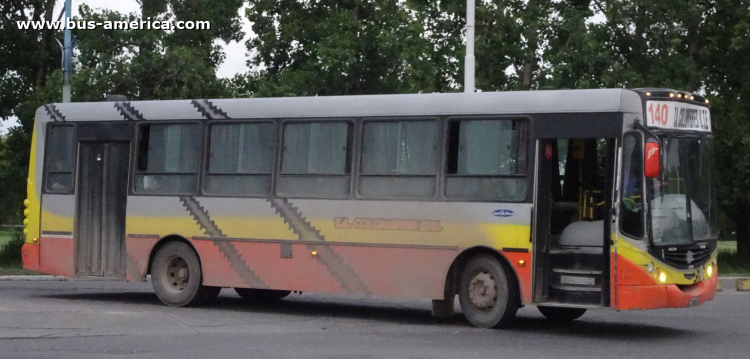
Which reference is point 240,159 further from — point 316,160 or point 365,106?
point 365,106

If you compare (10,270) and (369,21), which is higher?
(369,21)

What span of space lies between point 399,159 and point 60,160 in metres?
5.78

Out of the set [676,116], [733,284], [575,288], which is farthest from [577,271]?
[733,284]

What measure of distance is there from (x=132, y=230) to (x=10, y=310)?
2373 millimetres

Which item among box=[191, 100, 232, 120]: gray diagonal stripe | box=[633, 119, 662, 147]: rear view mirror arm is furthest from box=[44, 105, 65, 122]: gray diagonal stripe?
box=[633, 119, 662, 147]: rear view mirror arm

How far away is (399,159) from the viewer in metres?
15.1

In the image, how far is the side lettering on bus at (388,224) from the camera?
14.7 meters

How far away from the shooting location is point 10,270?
24984 mm

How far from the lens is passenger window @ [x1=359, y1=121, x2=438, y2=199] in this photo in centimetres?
1483

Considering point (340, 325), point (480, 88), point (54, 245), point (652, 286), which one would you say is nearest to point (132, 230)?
point (54, 245)

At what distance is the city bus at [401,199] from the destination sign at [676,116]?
0.03m

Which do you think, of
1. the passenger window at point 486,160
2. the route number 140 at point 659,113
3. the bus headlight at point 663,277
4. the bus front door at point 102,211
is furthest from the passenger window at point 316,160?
the bus headlight at point 663,277

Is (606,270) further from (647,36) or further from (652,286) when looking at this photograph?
(647,36)

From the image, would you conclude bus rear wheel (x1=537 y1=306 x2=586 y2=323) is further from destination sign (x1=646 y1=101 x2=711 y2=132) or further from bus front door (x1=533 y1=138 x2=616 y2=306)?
destination sign (x1=646 y1=101 x2=711 y2=132)
